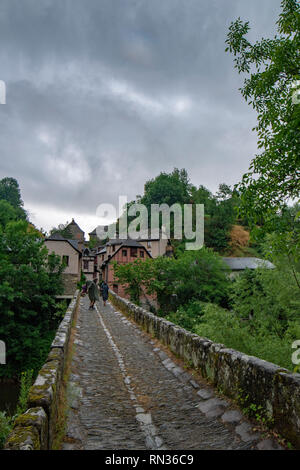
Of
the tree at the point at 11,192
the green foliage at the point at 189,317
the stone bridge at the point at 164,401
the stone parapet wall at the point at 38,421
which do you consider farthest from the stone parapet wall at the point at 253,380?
the tree at the point at 11,192

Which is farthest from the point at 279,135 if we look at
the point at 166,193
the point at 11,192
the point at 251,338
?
the point at 11,192

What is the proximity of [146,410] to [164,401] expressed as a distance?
492 millimetres

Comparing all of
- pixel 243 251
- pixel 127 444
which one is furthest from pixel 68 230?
pixel 127 444

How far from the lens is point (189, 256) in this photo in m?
35.9

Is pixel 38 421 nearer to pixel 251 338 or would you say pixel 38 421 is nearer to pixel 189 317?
pixel 251 338

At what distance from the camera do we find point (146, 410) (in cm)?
468

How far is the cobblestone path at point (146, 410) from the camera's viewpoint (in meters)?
3.55

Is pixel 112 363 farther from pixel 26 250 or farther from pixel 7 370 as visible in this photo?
pixel 26 250

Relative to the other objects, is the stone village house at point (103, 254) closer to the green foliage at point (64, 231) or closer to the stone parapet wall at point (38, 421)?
the green foliage at point (64, 231)

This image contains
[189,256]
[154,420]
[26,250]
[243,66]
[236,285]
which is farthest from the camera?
[189,256]

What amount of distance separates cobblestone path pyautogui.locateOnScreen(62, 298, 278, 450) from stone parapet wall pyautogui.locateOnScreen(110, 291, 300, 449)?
0.21 m

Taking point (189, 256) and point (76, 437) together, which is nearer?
point (76, 437)

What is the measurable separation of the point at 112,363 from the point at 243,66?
29.5 ft

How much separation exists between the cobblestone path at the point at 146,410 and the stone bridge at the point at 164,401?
12 millimetres
